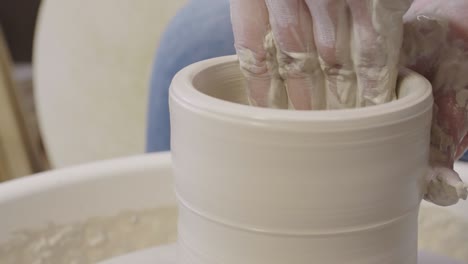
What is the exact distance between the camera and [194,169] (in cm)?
51

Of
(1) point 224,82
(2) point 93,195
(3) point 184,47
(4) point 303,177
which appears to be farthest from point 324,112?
(3) point 184,47

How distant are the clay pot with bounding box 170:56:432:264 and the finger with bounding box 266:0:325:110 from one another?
8cm

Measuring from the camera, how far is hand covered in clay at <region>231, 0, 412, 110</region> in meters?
0.48

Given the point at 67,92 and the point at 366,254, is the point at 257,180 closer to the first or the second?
the point at 366,254

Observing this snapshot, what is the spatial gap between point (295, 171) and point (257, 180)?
0.03m

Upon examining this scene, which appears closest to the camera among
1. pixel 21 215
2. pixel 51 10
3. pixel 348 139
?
pixel 348 139

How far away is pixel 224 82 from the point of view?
0.60 meters

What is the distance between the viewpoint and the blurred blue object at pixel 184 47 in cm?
118

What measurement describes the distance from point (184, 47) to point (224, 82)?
64 centimetres

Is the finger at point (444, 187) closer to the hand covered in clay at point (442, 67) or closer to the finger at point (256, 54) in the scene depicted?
the hand covered in clay at point (442, 67)

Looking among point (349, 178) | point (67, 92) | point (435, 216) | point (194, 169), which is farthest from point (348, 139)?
point (67, 92)

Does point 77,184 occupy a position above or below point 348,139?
below

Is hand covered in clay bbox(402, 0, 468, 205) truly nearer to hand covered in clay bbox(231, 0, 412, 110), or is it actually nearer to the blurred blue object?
hand covered in clay bbox(231, 0, 412, 110)

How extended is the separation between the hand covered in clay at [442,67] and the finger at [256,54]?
0.13 m
